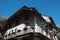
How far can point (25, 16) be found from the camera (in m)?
22.9

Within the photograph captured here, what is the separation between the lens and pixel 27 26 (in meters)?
21.6

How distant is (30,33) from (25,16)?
12.3ft

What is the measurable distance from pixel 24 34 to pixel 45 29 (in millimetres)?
4730

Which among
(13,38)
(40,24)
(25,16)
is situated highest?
(25,16)

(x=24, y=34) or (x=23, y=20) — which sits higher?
(x=23, y=20)

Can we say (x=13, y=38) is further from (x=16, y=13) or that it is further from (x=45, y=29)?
(x=45, y=29)

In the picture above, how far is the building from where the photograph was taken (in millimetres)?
20719

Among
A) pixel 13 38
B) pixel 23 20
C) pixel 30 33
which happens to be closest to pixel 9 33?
pixel 13 38

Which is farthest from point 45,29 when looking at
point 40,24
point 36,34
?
point 36,34

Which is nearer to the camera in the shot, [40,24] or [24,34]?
[24,34]

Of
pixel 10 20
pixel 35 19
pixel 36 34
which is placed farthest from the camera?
pixel 10 20

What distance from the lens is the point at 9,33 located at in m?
24.8

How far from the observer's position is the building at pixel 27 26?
816 inches

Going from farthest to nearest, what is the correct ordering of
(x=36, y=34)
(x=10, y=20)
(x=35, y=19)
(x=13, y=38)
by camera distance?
(x=10, y=20) → (x=13, y=38) → (x=35, y=19) → (x=36, y=34)
